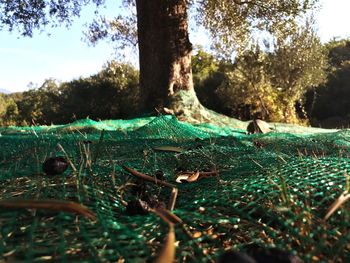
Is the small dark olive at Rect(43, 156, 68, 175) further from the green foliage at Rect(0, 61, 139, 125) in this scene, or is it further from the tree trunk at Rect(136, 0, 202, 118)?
the green foliage at Rect(0, 61, 139, 125)

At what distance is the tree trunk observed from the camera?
967cm

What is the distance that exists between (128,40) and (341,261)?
67.5 ft

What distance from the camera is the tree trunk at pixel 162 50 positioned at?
967cm

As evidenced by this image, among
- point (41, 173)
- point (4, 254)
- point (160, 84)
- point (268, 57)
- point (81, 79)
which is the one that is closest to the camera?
point (4, 254)

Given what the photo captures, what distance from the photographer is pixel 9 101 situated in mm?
28734

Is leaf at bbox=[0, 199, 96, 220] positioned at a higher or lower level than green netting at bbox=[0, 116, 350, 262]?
higher

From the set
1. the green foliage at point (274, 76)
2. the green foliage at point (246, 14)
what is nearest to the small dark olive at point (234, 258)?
the green foliage at point (246, 14)

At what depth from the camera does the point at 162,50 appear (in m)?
9.72

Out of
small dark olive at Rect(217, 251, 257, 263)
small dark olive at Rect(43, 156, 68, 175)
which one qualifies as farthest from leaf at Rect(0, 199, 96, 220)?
small dark olive at Rect(43, 156, 68, 175)

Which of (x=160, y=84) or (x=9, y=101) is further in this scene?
(x=9, y=101)

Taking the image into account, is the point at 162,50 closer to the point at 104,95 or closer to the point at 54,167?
the point at 54,167

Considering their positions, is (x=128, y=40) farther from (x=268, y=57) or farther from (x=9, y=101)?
(x=9, y=101)

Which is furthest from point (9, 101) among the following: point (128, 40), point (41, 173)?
point (41, 173)

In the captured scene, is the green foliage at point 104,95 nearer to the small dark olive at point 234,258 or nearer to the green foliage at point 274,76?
the green foliage at point 274,76
